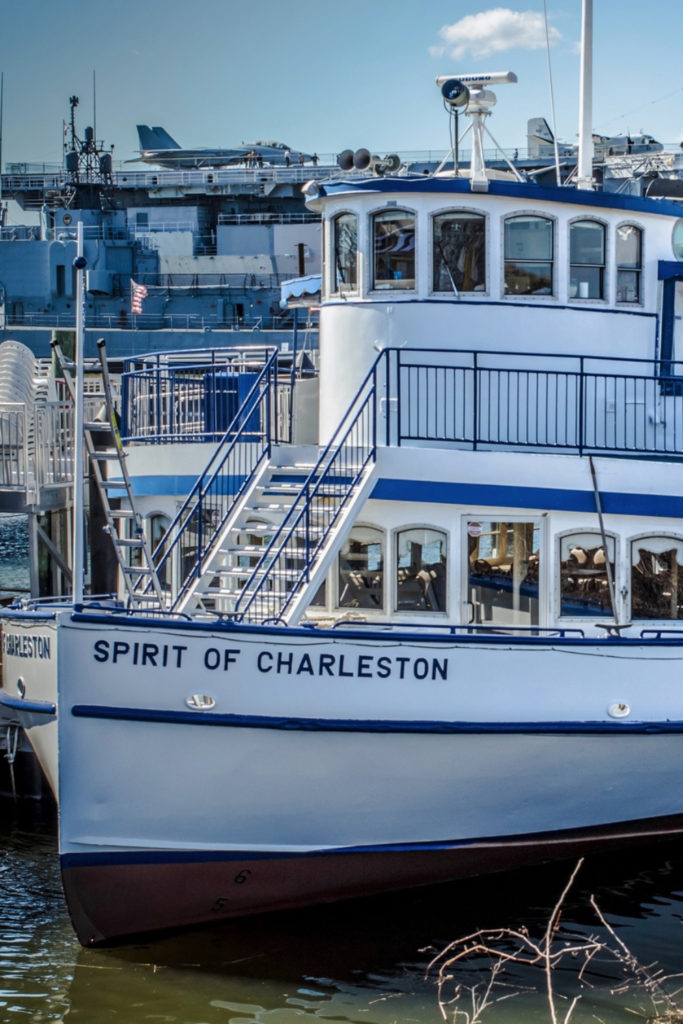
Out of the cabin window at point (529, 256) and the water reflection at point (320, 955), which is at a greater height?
the cabin window at point (529, 256)

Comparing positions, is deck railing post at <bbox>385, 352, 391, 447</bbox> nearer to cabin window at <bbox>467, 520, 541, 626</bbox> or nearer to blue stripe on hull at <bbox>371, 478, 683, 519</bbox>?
blue stripe on hull at <bbox>371, 478, 683, 519</bbox>

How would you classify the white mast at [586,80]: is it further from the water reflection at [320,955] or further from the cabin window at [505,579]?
the water reflection at [320,955]

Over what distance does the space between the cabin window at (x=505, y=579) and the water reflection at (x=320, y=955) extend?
91.1 inches

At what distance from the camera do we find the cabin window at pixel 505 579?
1010 cm

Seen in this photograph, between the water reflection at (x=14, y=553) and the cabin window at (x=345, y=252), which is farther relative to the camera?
the water reflection at (x=14, y=553)

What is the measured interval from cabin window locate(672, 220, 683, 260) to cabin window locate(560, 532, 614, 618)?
3.35 m

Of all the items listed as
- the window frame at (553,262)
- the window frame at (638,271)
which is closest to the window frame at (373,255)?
the window frame at (553,262)

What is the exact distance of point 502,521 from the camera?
9.96 meters

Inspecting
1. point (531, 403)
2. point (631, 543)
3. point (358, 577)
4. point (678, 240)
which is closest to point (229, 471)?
point (358, 577)

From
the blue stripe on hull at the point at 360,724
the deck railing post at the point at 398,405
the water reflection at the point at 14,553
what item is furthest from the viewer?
the water reflection at the point at 14,553

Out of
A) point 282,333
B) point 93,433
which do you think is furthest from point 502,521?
point 282,333

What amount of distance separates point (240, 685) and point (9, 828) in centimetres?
508

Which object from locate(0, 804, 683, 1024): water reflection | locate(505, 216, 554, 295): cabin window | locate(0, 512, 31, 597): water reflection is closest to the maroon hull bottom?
locate(0, 804, 683, 1024): water reflection

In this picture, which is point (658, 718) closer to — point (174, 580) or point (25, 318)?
point (174, 580)
